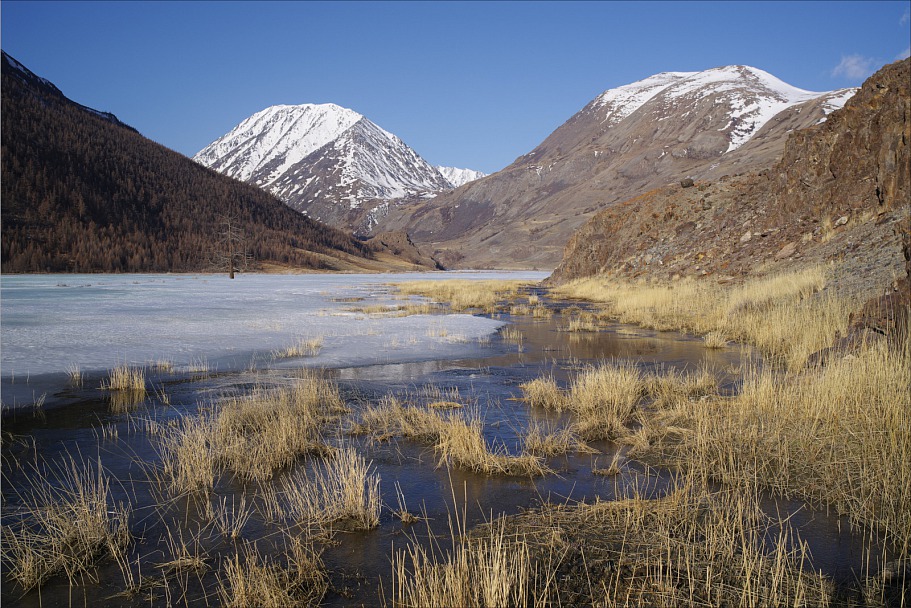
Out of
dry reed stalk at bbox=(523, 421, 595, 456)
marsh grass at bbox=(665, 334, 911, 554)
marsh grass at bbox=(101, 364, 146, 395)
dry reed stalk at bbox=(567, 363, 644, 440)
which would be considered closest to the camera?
marsh grass at bbox=(665, 334, 911, 554)

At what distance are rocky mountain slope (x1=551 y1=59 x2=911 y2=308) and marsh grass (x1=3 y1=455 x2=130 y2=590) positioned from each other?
974 cm

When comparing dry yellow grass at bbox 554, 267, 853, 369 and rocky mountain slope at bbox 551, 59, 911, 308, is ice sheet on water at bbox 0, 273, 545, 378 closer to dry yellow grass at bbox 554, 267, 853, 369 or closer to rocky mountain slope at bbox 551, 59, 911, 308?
dry yellow grass at bbox 554, 267, 853, 369

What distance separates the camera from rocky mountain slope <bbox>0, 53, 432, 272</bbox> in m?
68.3

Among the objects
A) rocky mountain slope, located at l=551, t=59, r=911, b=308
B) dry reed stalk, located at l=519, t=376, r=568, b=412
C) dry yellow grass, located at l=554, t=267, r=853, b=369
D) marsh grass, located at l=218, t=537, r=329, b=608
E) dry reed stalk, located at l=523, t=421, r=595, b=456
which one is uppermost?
rocky mountain slope, located at l=551, t=59, r=911, b=308

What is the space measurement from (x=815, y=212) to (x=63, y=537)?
1006 inches

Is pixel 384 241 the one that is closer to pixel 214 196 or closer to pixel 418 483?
pixel 214 196

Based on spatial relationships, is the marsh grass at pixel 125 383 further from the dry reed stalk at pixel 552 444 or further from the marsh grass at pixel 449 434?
the dry reed stalk at pixel 552 444

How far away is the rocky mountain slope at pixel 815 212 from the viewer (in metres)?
14.8

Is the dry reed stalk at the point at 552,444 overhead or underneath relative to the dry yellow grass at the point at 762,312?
underneath

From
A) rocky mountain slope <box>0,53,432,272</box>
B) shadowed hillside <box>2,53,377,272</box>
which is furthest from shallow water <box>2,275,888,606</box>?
shadowed hillside <box>2,53,377,272</box>

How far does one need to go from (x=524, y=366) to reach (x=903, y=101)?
55.2 feet

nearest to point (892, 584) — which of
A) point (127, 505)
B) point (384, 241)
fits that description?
point (127, 505)

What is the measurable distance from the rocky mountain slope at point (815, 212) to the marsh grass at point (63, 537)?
31.9 feet

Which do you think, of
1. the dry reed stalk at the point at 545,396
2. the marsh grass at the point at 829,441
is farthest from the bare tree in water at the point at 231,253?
the marsh grass at the point at 829,441
